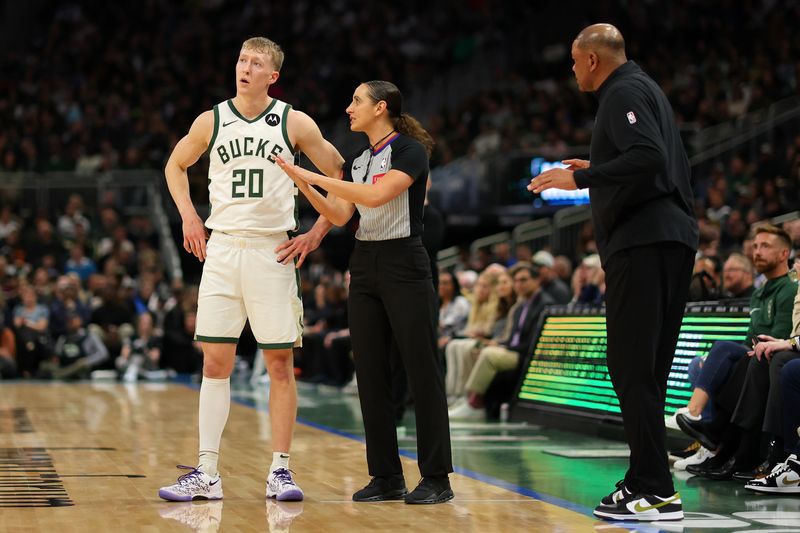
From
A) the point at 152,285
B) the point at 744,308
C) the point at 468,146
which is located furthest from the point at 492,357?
the point at 468,146

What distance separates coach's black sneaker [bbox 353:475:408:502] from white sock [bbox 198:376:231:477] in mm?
737

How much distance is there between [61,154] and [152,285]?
5393 millimetres

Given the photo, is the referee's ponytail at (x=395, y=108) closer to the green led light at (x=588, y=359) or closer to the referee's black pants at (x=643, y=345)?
the referee's black pants at (x=643, y=345)

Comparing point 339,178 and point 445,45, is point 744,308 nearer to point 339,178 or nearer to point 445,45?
point 339,178

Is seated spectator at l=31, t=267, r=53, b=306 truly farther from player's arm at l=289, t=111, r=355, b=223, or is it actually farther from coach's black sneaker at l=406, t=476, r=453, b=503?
coach's black sneaker at l=406, t=476, r=453, b=503

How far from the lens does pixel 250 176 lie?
234 inches

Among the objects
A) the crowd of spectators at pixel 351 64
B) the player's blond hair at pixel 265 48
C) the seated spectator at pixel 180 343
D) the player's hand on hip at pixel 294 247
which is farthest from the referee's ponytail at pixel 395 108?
the crowd of spectators at pixel 351 64

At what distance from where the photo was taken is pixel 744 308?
7789mm

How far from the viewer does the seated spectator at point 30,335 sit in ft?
55.6

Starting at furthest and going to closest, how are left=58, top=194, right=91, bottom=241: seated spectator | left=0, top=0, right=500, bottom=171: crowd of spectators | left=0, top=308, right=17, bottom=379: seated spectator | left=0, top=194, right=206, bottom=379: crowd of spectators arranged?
left=0, top=0, right=500, bottom=171: crowd of spectators < left=58, top=194, right=91, bottom=241: seated spectator < left=0, top=194, right=206, bottom=379: crowd of spectators < left=0, top=308, right=17, bottom=379: seated spectator

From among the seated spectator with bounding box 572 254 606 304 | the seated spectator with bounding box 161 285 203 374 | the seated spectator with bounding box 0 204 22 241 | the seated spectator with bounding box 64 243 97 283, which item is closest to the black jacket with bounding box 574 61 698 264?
the seated spectator with bounding box 572 254 606 304

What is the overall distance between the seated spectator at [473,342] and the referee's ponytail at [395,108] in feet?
18.3

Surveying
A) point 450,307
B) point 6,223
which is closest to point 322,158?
point 450,307

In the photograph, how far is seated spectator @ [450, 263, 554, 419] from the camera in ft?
36.0
